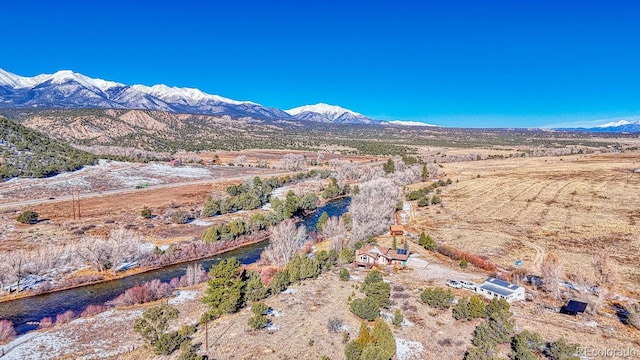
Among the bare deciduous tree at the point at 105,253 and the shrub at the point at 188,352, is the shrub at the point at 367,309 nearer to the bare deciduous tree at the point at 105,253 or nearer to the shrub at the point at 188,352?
the shrub at the point at 188,352

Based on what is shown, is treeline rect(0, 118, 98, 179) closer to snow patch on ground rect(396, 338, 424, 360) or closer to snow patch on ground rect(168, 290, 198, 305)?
snow patch on ground rect(168, 290, 198, 305)

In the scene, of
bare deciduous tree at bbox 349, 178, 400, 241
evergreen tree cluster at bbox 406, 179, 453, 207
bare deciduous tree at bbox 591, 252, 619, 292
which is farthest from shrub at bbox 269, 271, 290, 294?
evergreen tree cluster at bbox 406, 179, 453, 207

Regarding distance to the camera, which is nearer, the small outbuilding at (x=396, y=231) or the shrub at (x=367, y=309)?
the shrub at (x=367, y=309)

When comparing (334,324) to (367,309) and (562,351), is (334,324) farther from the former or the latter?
(562,351)

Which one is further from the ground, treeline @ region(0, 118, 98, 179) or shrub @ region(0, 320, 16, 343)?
treeline @ region(0, 118, 98, 179)

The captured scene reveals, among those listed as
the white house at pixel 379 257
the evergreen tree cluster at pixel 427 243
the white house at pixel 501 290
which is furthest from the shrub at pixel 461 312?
the evergreen tree cluster at pixel 427 243

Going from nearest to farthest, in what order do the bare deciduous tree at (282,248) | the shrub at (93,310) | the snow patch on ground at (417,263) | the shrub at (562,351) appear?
the shrub at (562,351) → the shrub at (93,310) → the snow patch on ground at (417,263) → the bare deciduous tree at (282,248)

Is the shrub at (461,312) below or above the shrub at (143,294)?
above
